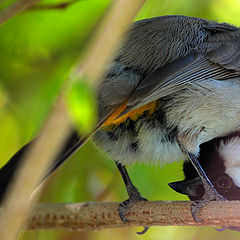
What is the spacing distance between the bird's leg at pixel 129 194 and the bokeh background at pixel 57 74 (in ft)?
0.17

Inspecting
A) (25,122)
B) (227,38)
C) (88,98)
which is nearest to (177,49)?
(227,38)

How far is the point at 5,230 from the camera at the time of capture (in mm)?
950

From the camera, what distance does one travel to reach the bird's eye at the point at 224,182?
9.48 ft

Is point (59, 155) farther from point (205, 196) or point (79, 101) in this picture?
point (79, 101)

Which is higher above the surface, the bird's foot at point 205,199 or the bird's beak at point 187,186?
the bird's foot at point 205,199

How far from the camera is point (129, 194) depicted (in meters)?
2.82

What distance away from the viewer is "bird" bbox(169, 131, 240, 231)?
2867mm

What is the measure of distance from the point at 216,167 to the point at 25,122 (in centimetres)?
110

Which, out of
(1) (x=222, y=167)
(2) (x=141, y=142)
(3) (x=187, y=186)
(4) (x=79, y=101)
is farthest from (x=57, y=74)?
(4) (x=79, y=101)

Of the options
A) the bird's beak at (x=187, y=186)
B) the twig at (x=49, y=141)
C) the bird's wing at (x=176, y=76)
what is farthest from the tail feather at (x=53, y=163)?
the twig at (x=49, y=141)

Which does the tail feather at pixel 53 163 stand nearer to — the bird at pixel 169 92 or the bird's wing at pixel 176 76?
the bird at pixel 169 92

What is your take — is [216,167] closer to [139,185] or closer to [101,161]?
[139,185]

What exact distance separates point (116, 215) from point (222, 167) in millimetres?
714

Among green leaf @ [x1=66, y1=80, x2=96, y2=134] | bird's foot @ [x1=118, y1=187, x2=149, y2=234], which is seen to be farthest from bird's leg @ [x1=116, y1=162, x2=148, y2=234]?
green leaf @ [x1=66, y1=80, x2=96, y2=134]
